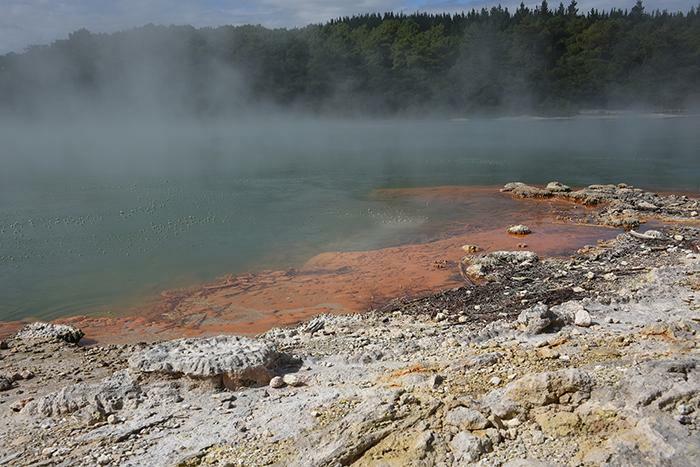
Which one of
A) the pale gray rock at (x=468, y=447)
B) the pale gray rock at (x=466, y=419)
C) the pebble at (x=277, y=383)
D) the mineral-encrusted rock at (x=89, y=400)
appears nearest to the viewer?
the pale gray rock at (x=468, y=447)

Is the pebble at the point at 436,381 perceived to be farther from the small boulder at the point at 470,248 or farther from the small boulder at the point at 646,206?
the small boulder at the point at 646,206

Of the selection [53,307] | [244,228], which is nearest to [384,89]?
[244,228]

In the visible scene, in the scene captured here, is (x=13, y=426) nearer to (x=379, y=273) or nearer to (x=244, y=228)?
(x=379, y=273)

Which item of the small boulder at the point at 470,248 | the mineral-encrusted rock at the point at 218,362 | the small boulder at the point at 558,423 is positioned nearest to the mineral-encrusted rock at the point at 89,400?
the mineral-encrusted rock at the point at 218,362

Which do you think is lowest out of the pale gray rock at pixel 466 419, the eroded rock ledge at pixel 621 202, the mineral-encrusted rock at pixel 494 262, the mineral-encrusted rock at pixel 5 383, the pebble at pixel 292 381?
the eroded rock ledge at pixel 621 202

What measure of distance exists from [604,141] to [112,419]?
3410cm

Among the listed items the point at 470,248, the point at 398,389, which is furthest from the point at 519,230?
the point at 398,389

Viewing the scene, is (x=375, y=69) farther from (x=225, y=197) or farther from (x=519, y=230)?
(x=519, y=230)

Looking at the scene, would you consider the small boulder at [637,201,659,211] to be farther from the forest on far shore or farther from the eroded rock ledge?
the forest on far shore

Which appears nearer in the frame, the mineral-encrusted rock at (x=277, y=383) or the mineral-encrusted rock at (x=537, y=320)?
the mineral-encrusted rock at (x=277, y=383)

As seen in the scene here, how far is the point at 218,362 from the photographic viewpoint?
14.9 feet

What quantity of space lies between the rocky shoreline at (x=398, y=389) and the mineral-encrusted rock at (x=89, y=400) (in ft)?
0.04

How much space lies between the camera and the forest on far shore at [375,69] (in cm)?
6350

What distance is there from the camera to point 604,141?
3312 cm
